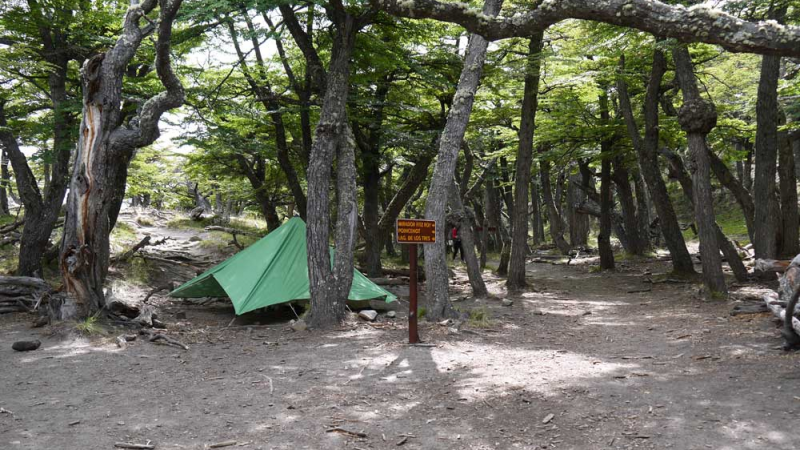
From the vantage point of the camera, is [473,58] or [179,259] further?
[179,259]

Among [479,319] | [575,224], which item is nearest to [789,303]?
[479,319]

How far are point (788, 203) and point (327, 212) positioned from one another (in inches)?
396

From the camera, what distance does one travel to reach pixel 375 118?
565 inches

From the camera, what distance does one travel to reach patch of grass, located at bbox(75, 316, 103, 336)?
8.49 meters

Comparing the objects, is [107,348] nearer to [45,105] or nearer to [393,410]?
[393,410]

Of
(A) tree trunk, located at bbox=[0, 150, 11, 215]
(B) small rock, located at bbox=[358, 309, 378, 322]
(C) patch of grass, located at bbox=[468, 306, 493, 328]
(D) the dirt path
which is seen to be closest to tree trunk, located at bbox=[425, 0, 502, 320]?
(C) patch of grass, located at bbox=[468, 306, 493, 328]

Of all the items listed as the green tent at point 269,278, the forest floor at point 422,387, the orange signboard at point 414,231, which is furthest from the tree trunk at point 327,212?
the orange signboard at point 414,231

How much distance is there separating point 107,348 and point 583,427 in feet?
20.7

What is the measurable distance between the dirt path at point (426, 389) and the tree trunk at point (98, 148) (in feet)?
3.41

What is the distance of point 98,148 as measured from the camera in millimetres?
9453

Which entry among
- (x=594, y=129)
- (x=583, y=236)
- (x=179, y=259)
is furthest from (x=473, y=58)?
(x=583, y=236)

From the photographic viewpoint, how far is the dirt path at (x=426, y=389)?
14.1ft

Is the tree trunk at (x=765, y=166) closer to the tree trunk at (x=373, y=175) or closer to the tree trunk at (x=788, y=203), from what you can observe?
the tree trunk at (x=788, y=203)

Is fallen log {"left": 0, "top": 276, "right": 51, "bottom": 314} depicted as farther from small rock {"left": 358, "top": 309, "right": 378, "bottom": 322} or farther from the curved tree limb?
the curved tree limb
